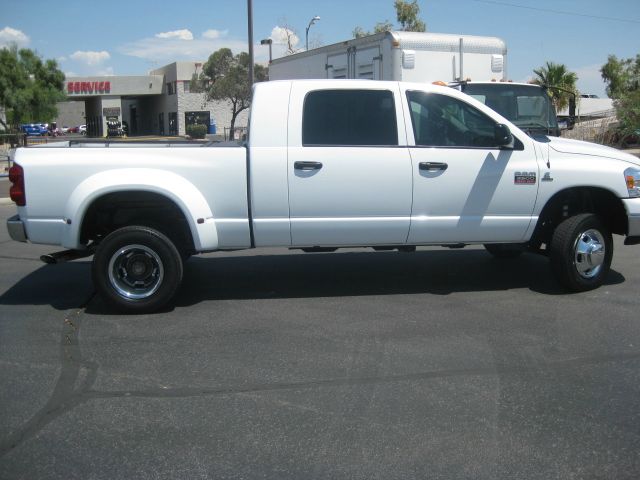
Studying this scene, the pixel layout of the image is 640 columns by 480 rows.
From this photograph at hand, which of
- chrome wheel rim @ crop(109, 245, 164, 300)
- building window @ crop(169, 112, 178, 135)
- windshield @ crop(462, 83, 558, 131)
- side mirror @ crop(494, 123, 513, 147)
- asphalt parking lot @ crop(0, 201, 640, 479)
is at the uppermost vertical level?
building window @ crop(169, 112, 178, 135)

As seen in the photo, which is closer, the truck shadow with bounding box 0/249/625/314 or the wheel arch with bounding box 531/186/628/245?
the wheel arch with bounding box 531/186/628/245

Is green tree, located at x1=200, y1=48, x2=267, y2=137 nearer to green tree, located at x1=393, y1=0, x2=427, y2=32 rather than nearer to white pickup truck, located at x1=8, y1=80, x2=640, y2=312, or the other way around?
green tree, located at x1=393, y1=0, x2=427, y2=32

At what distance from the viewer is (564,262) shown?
268 inches

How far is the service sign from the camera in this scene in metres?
57.0

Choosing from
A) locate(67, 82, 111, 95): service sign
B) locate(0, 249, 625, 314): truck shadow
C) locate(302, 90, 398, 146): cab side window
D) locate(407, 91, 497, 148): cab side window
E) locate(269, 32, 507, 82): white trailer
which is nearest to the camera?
locate(302, 90, 398, 146): cab side window

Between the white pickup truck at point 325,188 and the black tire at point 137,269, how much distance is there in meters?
0.01

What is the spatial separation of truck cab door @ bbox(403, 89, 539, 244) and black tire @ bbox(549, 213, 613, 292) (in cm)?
42

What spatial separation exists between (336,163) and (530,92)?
271 inches

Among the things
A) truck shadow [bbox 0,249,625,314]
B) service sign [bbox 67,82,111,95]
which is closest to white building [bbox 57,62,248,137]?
service sign [bbox 67,82,111,95]

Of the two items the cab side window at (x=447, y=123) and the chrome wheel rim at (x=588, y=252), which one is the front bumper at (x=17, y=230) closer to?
the cab side window at (x=447, y=123)

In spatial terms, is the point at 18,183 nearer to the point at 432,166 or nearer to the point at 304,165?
the point at 304,165

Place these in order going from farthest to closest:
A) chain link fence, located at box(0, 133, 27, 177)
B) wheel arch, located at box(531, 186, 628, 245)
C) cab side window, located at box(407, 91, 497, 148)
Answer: chain link fence, located at box(0, 133, 27, 177) < wheel arch, located at box(531, 186, 628, 245) < cab side window, located at box(407, 91, 497, 148)

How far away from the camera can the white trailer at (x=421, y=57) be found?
12.5m

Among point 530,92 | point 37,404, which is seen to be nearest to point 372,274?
point 37,404
